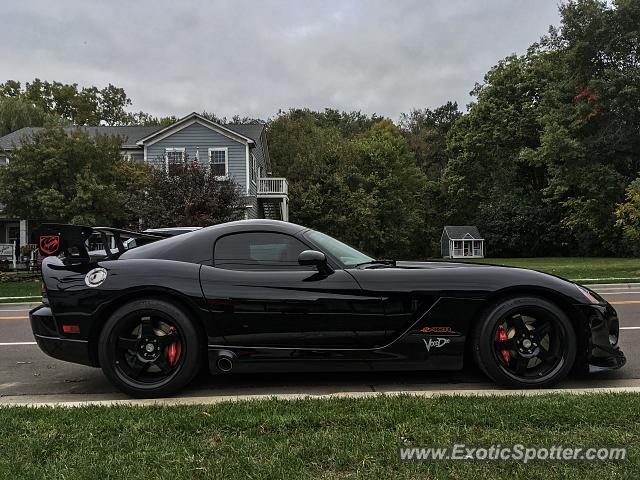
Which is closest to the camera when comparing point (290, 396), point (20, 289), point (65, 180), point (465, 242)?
point (290, 396)

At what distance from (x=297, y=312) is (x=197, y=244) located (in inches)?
40.1

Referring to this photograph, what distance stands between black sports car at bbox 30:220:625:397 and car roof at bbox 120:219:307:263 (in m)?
0.13

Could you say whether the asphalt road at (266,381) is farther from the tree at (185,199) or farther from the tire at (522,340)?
the tree at (185,199)

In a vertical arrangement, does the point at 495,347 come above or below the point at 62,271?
below

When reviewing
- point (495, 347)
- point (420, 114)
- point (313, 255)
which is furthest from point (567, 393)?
point (420, 114)

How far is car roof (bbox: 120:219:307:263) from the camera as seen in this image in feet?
14.0

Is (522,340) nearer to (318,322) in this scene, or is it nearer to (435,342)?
(435,342)

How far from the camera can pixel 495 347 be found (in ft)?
13.2

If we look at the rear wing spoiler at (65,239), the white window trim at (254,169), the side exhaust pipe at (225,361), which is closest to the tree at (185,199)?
the white window trim at (254,169)

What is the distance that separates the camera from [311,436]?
9.78 feet

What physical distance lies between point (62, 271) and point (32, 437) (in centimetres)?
150

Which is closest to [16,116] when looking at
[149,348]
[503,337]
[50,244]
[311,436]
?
[50,244]

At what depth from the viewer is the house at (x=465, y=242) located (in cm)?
4606

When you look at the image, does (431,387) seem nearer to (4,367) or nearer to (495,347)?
(495,347)
